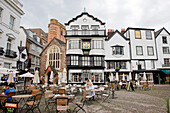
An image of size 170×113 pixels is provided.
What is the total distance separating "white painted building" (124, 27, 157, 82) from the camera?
83.6 ft

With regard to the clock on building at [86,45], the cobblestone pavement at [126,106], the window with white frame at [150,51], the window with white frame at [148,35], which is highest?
the window with white frame at [148,35]

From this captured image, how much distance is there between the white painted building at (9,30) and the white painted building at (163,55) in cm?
3077

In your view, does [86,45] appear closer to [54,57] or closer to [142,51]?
[54,57]

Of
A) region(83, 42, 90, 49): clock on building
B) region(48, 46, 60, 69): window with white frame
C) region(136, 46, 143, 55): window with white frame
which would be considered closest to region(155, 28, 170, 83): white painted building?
region(136, 46, 143, 55): window with white frame

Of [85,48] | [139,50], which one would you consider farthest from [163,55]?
[85,48]

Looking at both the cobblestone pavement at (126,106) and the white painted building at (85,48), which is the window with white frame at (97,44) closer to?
the white painted building at (85,48)

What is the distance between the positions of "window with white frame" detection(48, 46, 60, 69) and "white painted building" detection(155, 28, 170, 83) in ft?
79.3

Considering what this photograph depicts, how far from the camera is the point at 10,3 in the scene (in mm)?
16312

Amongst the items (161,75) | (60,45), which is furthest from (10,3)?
(161,75)

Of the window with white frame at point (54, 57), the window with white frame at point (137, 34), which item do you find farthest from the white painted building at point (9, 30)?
the window with white frame at point (137, 34)

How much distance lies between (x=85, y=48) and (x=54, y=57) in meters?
7.58

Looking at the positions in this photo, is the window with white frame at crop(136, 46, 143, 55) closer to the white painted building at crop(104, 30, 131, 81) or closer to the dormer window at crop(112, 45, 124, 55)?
the white painted building at crop(104, 30, 131, 81)

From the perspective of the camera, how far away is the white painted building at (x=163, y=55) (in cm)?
2587

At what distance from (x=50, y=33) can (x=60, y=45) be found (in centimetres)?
993
